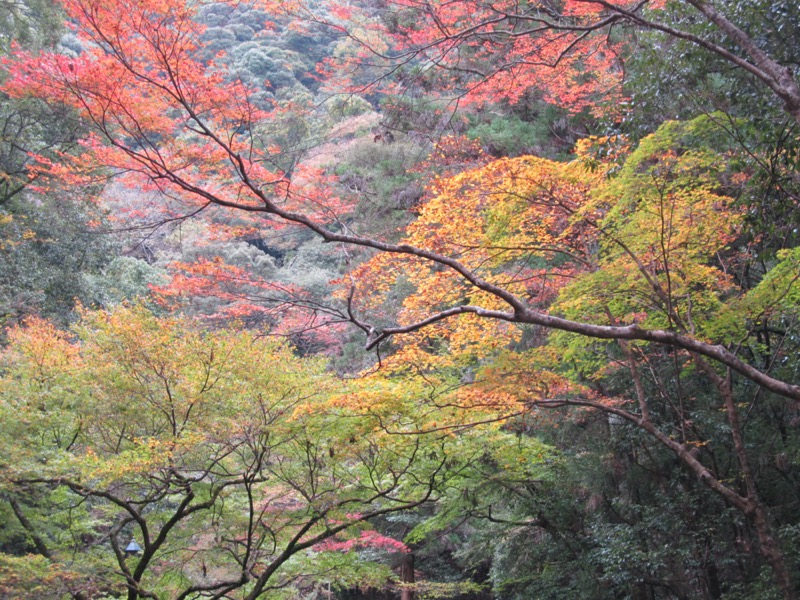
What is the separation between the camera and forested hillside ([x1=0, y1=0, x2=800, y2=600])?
5066mm

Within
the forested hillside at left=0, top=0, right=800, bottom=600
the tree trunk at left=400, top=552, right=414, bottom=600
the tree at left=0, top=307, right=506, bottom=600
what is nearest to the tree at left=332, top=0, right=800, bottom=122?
the forested hillside at left=0, top=0, right=800, bottom=600

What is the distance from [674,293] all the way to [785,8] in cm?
273

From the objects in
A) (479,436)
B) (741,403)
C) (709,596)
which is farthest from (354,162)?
(709,596)

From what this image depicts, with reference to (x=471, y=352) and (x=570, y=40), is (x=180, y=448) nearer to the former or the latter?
(x=471, y=352)

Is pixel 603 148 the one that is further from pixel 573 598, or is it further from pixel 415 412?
pixel 573 598

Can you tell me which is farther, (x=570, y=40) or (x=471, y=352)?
(x=570, y=40)

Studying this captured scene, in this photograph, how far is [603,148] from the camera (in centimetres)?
608

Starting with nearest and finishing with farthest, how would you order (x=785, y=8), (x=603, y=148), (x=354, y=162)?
(x=785, y=8) → (x=603, y=148) → (x=354, y=162)

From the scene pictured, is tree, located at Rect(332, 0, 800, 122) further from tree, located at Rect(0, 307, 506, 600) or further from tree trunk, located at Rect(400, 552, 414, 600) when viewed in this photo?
tree trunk, located at Rect(400, 552, 414, 600)

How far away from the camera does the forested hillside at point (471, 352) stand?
5.07 meters

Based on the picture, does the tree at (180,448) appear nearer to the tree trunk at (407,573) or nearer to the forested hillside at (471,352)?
the forested hillside at (471,352)

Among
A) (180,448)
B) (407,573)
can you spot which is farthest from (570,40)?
(407,573)

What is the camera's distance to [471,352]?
7.58m

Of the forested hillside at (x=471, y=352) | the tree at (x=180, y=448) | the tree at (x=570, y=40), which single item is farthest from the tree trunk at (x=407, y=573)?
the tree at (x=570, y=40)
